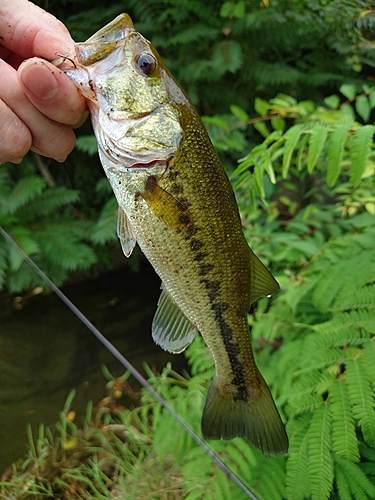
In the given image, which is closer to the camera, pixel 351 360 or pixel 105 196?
pixel 351 360

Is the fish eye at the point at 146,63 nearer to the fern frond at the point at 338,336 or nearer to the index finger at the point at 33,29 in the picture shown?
the index finger at the point at 33,29

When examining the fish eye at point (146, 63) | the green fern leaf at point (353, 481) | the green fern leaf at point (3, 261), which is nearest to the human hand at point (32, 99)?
the fish eye at point (146, 63)

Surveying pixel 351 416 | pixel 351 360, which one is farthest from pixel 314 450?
pixel 351 360

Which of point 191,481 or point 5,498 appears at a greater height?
point 191,481

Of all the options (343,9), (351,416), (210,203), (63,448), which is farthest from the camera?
(343,9)

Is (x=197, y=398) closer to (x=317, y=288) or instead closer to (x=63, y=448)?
(x=317, y=288)

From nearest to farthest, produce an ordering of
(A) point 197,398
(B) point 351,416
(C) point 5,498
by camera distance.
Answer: (B) point 351,416, (A) point 197,398, (C) point 5,498

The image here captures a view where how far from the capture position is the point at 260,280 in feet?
2.85

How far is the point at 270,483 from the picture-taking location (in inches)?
50.4

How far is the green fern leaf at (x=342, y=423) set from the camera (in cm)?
108

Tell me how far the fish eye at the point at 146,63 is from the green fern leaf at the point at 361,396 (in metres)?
0.94

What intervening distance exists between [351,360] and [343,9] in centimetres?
220

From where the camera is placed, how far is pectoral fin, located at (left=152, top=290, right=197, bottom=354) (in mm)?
868

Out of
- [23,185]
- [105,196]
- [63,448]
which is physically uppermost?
[23,185]
